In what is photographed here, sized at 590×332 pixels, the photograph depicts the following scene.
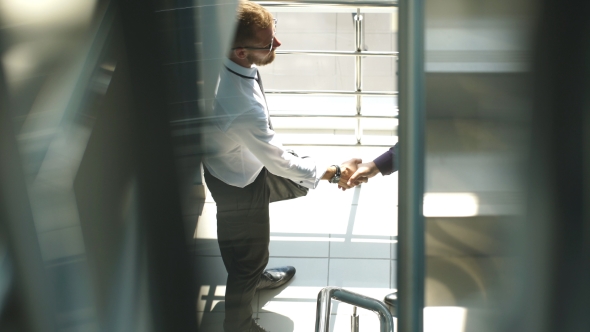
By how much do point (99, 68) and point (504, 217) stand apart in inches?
25.2

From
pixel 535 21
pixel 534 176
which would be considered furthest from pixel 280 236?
pixel 535 21

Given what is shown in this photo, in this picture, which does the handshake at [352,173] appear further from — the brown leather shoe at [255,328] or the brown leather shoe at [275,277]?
the brown leather shoe at [255,328]

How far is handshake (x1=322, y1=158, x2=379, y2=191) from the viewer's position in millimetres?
1369

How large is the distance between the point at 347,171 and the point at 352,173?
2 centimetres

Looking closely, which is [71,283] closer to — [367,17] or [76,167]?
[76,167]

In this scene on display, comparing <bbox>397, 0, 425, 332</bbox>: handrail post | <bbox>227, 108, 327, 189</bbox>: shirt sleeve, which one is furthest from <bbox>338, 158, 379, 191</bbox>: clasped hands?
<bbox>397, 0, 425, 332</bbox>: handrail post

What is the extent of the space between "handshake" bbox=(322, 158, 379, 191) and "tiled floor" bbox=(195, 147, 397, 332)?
0.02m

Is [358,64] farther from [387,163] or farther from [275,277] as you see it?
[275,277]

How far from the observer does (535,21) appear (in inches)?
27.8

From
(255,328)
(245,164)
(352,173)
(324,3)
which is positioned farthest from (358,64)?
(255,328)

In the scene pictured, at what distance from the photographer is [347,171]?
1.41 metres

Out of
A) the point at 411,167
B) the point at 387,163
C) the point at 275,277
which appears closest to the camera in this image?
the point at 411,167

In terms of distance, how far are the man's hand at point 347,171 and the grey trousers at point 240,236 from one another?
33 cm

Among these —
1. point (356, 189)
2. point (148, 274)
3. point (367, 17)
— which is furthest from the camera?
point (367, 17)
